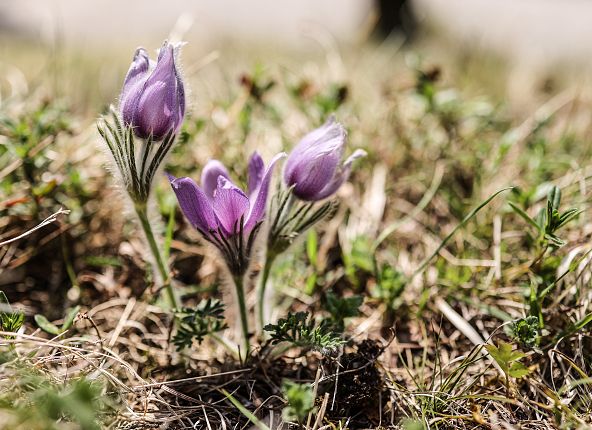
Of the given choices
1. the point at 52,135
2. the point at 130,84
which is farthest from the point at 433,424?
the point at 52,135

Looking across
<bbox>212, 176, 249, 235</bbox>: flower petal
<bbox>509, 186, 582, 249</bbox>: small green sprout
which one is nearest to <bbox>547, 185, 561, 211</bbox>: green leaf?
<bbox>509, 186, 582, 249</bbox>: small green sprout

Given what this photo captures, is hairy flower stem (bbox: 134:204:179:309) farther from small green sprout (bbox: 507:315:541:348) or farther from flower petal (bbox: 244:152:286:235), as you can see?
small green sprout (bbox: 507:315:541:348)

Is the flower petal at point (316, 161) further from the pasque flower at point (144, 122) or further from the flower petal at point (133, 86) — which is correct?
the flower petal at point (133, 86)

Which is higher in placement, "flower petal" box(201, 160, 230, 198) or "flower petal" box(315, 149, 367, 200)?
"flower petal" box(201, 160, 230, 198)

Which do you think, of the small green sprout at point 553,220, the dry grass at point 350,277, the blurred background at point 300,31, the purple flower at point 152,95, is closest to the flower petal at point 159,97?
the purple flower at point 152,95

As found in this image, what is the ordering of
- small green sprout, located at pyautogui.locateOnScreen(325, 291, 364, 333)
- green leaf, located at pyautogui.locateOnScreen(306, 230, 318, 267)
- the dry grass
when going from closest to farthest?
the dry grass < small green sprout, located at pyautogui.locateOnScreen(325, 291, 364, 333) < green leaf, located at pyautogui.locateOnScreen(306, 230, 318, 267)

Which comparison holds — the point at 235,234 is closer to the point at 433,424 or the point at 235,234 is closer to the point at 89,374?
the point at 89,374

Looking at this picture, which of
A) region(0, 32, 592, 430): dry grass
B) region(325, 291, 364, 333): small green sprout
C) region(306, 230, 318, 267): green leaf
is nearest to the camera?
region(0, 32, 592, 430): dry grass
